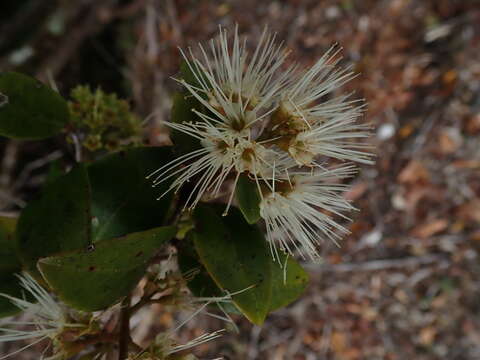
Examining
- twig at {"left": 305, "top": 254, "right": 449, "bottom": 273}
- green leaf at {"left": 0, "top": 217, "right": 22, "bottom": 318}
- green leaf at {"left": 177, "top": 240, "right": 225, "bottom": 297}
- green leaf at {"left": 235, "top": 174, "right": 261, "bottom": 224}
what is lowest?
twig at {"left": 305, "top": 254, "right": 449, "bottom": 273}

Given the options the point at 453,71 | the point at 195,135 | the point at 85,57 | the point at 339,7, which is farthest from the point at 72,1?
the point at 453,71

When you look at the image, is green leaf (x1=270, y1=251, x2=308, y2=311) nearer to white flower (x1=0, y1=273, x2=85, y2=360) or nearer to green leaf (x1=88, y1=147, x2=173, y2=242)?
green leaf (x1=88, y1=147, x2=173, y2=242)

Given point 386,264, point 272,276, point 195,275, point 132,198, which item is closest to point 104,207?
point 132,198

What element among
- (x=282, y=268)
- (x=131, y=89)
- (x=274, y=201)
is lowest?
(x=282, y=268)

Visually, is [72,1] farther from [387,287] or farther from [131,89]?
[387,287]

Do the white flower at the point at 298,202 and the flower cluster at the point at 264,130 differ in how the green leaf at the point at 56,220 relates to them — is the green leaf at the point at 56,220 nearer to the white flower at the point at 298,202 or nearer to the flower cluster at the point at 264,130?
the flower cluster at the point at 264,130

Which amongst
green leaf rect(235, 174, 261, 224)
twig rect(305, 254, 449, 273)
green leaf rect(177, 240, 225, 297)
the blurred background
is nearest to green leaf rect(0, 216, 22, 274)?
green leaf rect(177, 240, 225, 297)
